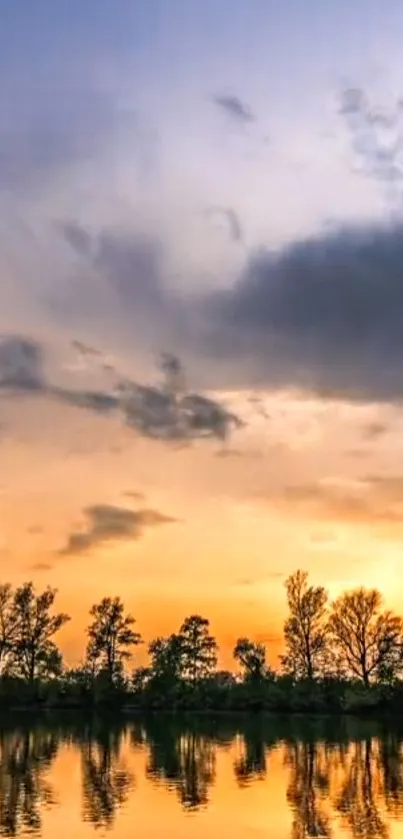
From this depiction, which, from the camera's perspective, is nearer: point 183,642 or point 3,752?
point 3,752

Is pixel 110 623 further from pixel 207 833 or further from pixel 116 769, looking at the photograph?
pixel 207 833

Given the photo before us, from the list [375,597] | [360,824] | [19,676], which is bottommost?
[360,824]

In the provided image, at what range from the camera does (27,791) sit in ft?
122

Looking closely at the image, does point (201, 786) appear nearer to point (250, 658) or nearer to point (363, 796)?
point (363, 796)

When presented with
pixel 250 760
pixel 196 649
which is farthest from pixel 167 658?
pixel 250 760

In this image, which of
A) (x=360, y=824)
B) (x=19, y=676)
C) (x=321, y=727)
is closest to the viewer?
(x=360, y=824)

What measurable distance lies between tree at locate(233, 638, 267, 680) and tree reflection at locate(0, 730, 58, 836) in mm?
50820

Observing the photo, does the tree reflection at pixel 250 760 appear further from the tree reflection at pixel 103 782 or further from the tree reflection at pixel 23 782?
the tree reflection at pixel 23 782

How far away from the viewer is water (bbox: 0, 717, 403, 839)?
96.6ft

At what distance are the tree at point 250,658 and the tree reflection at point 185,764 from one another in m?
39.3

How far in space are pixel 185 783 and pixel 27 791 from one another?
25.6 feet

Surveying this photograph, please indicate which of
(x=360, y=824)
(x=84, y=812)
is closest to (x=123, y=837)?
(x=84, y=812)

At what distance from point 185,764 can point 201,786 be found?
36.0 ft

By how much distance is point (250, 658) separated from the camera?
12044 centimetres
